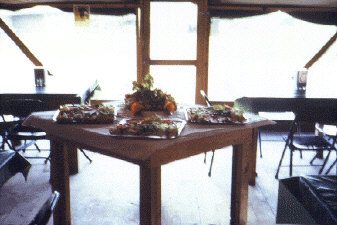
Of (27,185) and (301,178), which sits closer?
(301,178)

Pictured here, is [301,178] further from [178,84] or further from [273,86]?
[178,84]

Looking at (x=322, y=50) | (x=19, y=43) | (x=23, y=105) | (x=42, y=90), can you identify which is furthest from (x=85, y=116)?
(x=322, y=50)

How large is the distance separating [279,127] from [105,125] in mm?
3532

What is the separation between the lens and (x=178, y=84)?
17.8 feet

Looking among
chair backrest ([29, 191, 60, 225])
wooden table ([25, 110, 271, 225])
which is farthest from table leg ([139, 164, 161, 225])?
chair backrest ([29, 191, 60, 225])

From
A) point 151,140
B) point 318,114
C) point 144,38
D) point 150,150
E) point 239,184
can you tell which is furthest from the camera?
point 144,38

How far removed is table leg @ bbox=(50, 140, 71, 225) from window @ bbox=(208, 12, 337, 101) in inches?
118

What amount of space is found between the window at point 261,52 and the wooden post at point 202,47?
0.12 m

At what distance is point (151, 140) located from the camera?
1601 mm

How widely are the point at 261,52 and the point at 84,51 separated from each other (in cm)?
363

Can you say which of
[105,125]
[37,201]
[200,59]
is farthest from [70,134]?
[200,59]

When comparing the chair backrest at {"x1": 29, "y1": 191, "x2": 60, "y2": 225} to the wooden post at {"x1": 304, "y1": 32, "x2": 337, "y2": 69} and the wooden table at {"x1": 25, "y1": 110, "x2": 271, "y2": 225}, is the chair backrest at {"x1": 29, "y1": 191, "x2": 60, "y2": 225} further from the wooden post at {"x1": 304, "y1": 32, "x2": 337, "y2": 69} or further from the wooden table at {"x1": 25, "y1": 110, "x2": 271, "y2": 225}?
the wooden post at {"x1": 304, "y1": 32, "x2": 337, "y2": 69}

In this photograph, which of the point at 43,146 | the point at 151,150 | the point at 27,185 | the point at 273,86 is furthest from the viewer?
the point at 43,146

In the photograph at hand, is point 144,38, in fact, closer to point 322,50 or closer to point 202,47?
point 202,47
